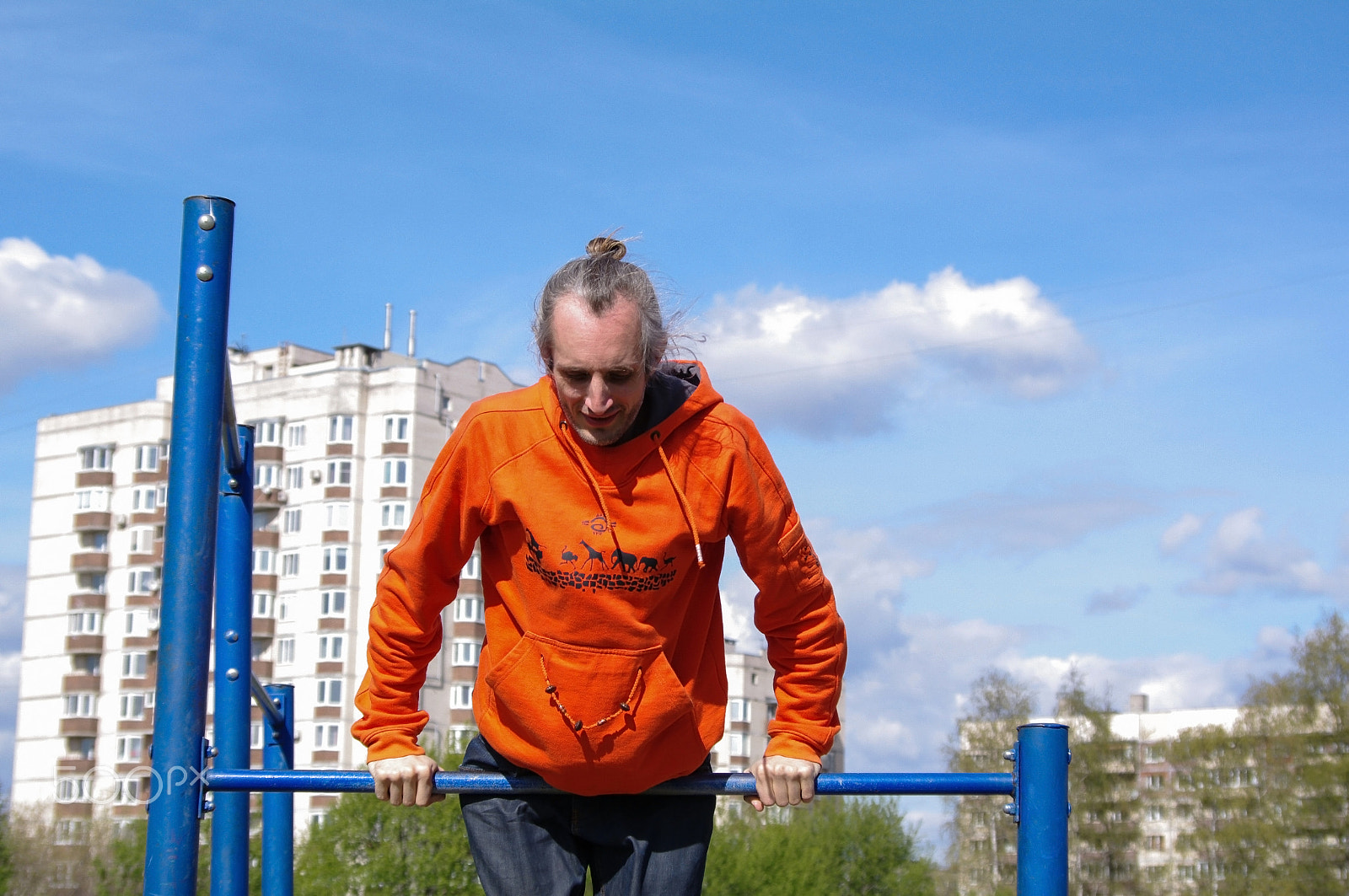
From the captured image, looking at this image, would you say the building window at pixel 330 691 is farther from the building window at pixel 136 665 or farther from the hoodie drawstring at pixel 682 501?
the hoodie drawstring at pixel 682 501

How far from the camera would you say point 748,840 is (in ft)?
139

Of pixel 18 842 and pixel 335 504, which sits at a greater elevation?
pixel 335 504

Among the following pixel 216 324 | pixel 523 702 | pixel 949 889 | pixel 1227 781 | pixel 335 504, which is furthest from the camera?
pixel 335 504

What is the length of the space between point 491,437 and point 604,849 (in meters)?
0.84

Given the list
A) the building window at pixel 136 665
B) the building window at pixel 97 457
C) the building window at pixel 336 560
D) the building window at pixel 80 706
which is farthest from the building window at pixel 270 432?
the building window at pixel 80 706

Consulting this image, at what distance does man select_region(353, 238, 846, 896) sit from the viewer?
2.91 metres

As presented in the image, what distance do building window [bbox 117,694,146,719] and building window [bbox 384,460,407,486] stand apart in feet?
37.1

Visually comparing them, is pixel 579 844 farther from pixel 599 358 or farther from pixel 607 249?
pixel 607 249

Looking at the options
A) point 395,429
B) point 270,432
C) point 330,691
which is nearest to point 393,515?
point 395,429

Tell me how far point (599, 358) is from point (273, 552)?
54.1 metres

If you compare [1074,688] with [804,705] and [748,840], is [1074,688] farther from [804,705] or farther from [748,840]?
[804,705]

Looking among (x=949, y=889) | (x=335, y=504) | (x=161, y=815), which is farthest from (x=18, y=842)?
(x=161, y=815)

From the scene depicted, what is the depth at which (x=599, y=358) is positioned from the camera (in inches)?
110

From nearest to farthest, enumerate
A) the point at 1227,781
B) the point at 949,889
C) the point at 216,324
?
1. the point at 216,324
2. the point at 1227,781
3. the point at 949,889
